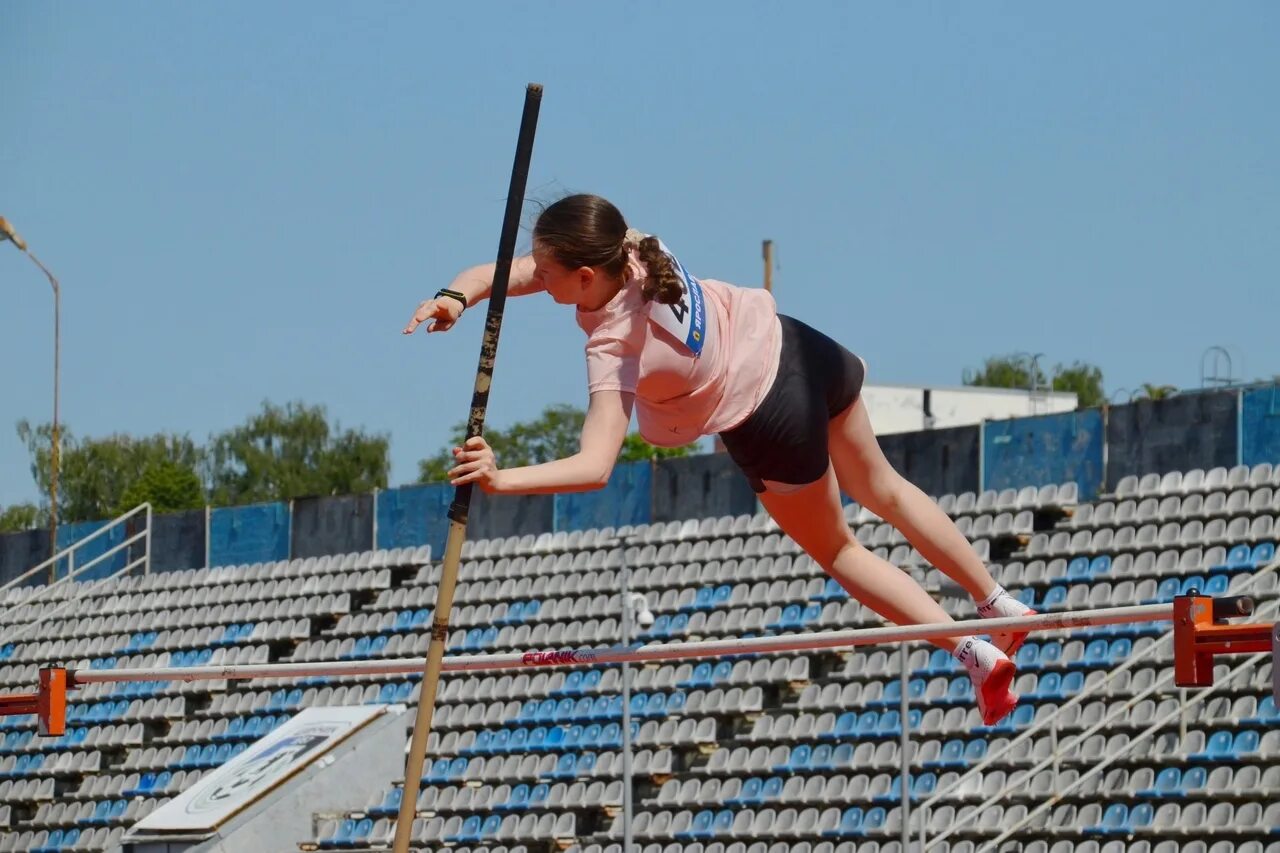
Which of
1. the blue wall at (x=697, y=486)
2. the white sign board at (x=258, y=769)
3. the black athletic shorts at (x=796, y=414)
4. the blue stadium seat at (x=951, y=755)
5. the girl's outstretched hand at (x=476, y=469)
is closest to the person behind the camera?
the girl's outstretched hand at (x=476, y=469)

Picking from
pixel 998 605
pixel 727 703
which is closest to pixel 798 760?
pixel 727 703

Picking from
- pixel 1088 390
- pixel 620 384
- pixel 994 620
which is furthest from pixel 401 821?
pixel 1088 390

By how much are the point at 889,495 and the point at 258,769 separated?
9207mm

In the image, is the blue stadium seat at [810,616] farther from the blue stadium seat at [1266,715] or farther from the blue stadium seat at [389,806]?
the blue stadium seat at [1266,715]

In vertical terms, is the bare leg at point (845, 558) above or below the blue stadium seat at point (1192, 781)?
above

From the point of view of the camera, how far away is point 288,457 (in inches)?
1908

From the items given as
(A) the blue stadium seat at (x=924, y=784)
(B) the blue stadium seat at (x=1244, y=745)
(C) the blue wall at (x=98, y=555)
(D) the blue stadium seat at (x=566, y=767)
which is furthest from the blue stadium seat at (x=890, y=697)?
(C) the blue wall at (x=98, y=555)

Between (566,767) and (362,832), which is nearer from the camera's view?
(566,767)

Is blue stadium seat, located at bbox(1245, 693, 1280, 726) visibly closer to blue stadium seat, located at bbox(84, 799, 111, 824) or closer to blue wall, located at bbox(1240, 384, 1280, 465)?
blue wall, located at bbox(1240, 384, 1280, 465)

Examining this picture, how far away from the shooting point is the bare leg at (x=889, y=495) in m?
4.66

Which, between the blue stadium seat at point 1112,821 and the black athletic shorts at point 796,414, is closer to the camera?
the black athletic shorts at point 796,414

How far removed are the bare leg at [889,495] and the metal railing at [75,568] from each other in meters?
14.2

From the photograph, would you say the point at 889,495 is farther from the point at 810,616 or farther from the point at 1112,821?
the point at 810,616

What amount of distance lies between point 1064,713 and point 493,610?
5148 mm
